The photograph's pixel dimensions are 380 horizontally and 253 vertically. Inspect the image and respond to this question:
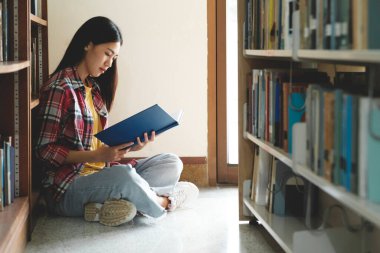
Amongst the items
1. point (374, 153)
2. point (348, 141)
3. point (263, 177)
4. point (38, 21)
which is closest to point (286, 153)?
point (263, 177)

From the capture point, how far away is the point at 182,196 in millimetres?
2971

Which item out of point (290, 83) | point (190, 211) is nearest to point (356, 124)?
point (290, 83)

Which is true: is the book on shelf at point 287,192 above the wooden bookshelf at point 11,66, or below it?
below

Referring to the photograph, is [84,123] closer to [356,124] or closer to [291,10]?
[291,10]

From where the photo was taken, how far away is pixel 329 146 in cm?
169

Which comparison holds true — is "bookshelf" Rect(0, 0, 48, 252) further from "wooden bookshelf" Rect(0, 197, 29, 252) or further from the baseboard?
the baseboard

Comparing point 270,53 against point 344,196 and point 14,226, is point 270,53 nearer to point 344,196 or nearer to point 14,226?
point 344,196

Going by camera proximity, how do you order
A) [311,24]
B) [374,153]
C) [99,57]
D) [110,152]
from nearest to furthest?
1. [374,153]
2. [311,24]
3. [110,152]
4. [99,57]

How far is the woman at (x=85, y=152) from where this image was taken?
105 inches

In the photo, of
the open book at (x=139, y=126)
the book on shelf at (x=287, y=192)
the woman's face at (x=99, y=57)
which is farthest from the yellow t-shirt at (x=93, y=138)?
the book on shelf at (x=287, y=192)

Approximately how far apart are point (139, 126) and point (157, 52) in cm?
93

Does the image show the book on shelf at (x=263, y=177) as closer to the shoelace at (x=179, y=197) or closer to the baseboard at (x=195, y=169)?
the shoelace at (x=179, y=197)

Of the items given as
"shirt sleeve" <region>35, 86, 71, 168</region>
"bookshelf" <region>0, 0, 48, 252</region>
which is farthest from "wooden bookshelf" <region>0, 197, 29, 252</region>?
"shirt sleeve" <region>35, 86, 71, 168</region>

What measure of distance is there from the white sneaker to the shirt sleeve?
52 centimetres
